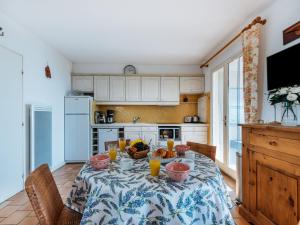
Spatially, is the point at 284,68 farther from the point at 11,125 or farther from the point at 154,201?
the point at 11,125

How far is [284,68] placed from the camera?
1.99 metres

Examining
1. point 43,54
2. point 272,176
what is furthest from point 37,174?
point 43,54

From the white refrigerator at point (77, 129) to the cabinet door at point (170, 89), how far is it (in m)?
1.80

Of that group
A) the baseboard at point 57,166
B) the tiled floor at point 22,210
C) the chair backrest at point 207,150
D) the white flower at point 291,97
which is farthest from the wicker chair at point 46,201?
the baseboard at point 57,166

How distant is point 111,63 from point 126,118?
147 centimetres

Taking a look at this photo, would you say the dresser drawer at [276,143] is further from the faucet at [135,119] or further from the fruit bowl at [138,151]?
the faucet at [135,119]

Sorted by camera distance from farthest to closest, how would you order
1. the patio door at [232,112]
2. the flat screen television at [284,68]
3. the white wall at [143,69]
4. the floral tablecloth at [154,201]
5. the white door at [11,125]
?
the white wall at [143,69] < the patio door at [232,112] < the white door at [11,125] < the flat screen television at [284,68] < the floral tablecloth at [154,201]

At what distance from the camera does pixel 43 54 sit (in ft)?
11.8

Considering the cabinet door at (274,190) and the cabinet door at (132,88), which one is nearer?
the cabinet door at (274,190)

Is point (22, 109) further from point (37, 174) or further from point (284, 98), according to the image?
point (284, 98)

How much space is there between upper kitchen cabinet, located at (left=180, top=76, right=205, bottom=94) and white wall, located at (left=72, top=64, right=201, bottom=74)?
26 cm

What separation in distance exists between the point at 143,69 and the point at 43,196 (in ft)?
14.0

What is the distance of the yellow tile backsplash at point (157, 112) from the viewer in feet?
17.1

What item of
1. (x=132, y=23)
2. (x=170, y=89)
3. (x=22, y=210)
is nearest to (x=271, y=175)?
(x=132, y=23)
